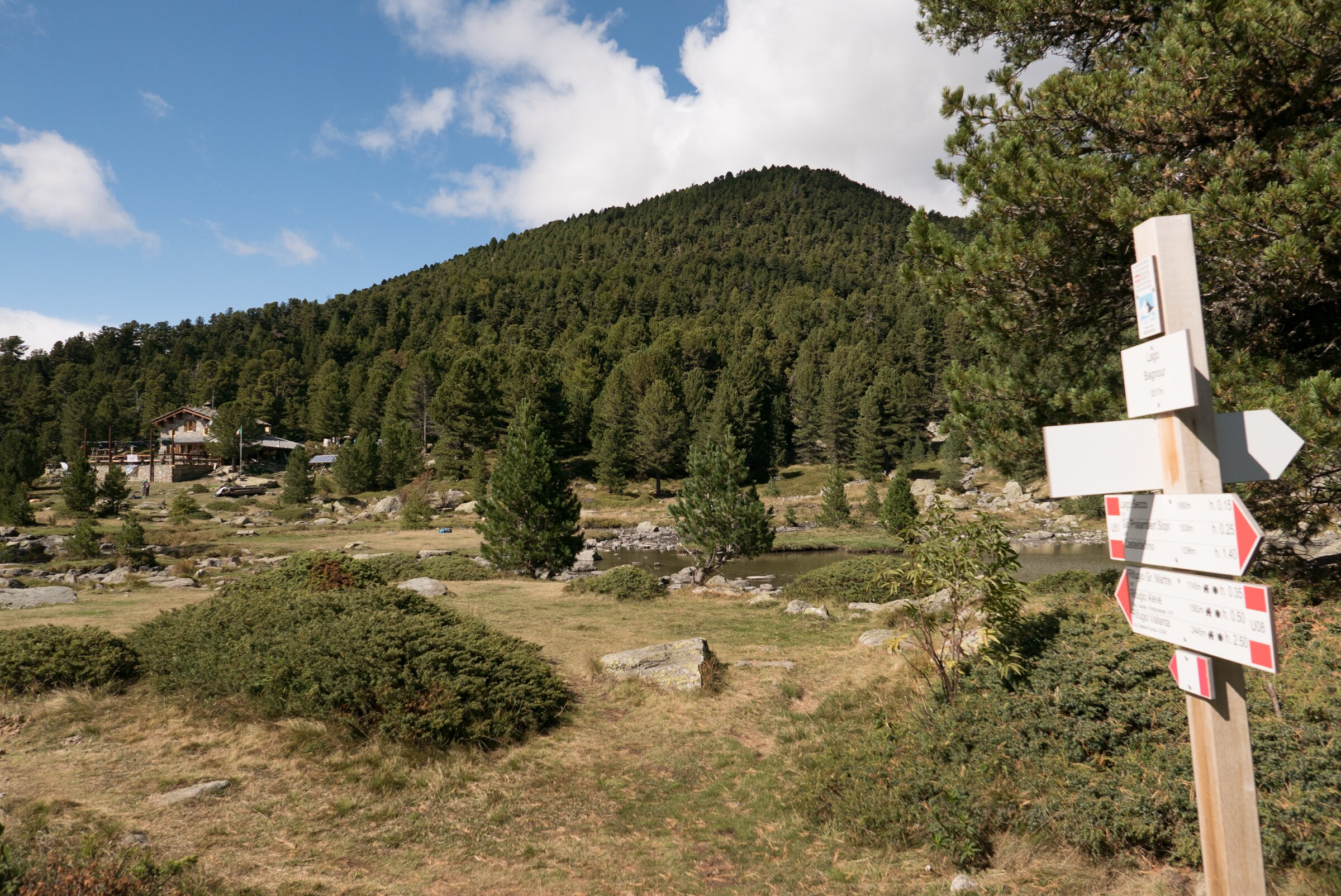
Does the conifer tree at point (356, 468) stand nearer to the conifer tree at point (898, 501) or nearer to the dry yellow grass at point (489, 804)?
the conifer tree at point (898, 501)

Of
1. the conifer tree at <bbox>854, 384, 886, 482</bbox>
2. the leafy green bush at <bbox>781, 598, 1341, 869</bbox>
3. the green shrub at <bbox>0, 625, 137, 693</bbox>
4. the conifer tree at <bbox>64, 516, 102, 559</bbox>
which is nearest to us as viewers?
the leafy green bush at <bbox>781, 598, 1341, 869</bbox>

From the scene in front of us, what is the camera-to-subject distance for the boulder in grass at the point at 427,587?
1794cm

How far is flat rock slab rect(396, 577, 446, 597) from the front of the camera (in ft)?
58.9

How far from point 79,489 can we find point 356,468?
1947cm

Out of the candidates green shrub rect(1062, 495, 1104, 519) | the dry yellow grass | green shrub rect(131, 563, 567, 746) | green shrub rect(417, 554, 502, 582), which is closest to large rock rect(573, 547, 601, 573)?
green shrub rect(417, 554, 502, 582)

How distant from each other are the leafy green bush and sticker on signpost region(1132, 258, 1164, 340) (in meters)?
3.76

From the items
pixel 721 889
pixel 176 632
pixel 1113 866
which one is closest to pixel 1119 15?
pixel 1113 866

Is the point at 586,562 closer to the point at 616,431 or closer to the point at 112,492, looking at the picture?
the point at 616,431

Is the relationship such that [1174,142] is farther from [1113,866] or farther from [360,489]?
[360,489]

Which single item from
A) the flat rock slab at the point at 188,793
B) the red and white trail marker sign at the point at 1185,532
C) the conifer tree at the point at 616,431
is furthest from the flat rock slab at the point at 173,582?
the conifer tree at the point at 616,431

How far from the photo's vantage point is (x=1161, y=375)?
3008 millimetres

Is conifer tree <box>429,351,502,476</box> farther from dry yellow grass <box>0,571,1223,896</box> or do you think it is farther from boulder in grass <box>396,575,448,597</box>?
dry yellow grass <box>0,571,1223,896</box>

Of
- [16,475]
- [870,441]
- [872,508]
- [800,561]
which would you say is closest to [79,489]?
[16,475]

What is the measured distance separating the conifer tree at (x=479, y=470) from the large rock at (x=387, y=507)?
6.31 metres
